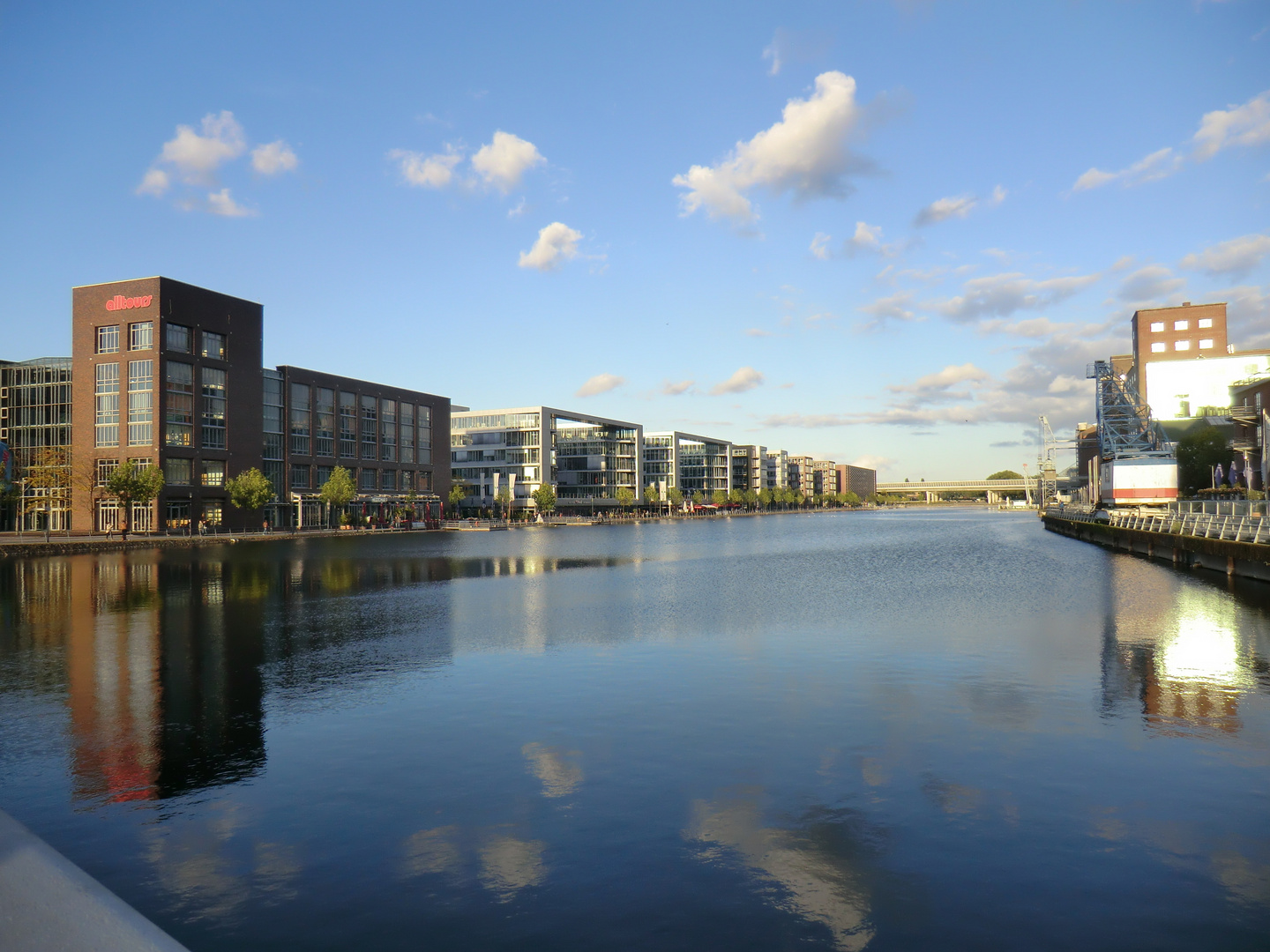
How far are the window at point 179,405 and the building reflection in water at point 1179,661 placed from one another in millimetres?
93612

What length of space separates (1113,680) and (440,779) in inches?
523

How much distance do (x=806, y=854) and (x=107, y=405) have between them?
106 metres

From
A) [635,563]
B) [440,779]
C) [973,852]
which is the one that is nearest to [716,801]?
[973,852]

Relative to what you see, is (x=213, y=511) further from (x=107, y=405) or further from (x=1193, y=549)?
(x=1193, y=549)

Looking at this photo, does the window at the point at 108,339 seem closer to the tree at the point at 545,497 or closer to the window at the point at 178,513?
the window at the point at 178,513

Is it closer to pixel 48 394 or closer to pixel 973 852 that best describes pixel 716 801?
pixel 973 852

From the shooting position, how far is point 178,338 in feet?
316

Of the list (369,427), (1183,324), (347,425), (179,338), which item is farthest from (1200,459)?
(179,338)

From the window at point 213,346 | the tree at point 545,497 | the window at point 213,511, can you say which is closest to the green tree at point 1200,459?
the tree at point 545,497

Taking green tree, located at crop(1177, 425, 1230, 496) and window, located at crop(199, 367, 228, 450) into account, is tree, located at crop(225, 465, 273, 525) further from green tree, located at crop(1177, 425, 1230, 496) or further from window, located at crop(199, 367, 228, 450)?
green tree, located at crop(1177, 425, 1230, 496)

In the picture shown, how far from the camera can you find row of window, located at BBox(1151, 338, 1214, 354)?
454ft

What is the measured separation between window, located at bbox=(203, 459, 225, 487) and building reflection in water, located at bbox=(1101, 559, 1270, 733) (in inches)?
3725

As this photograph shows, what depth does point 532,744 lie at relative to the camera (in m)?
12.6

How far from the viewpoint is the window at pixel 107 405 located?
9469 centimetres
